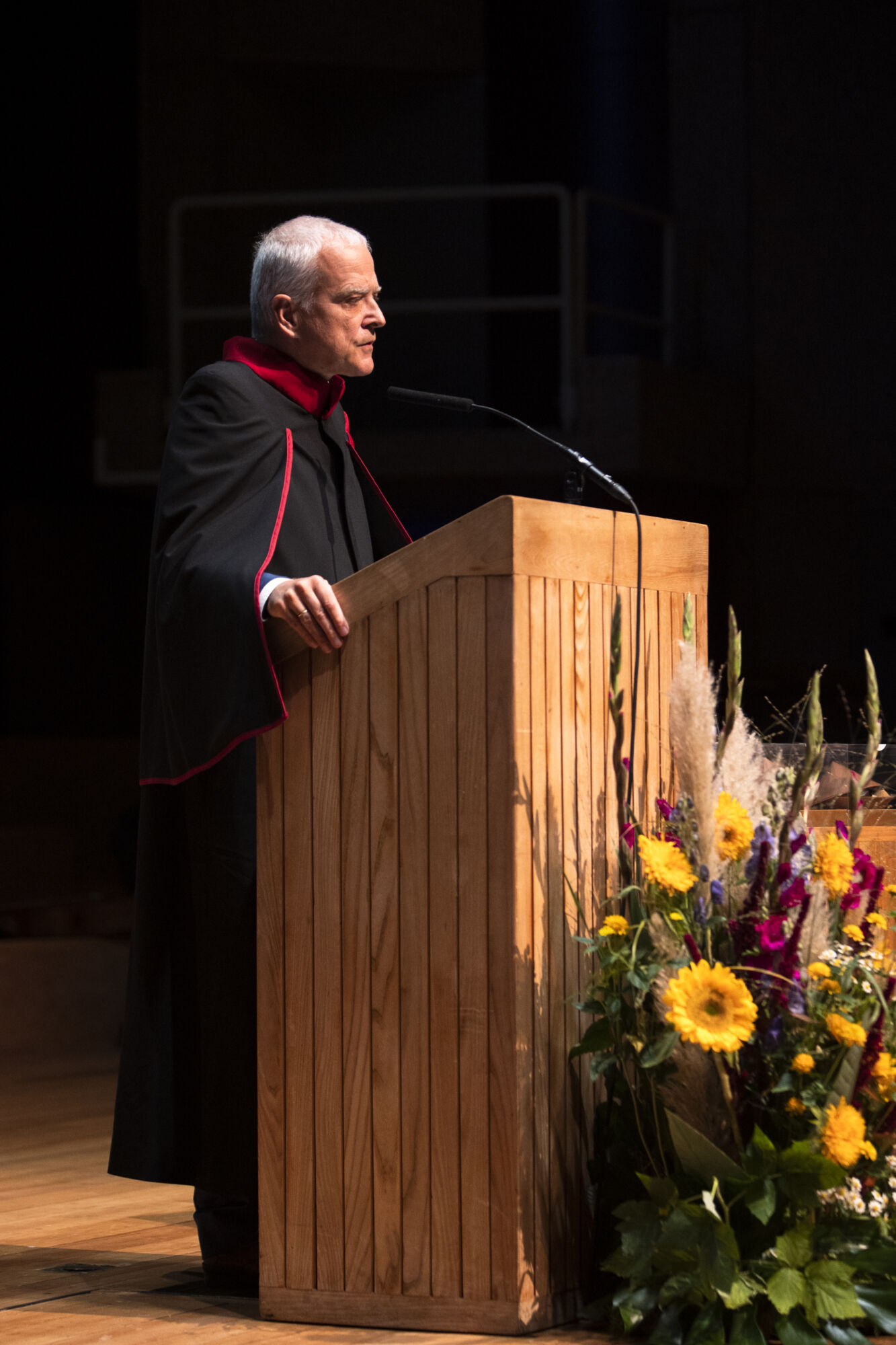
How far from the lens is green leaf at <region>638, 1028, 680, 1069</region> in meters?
2.40

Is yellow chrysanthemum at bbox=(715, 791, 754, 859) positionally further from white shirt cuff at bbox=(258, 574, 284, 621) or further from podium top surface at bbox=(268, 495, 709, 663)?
white shirt cuff at bbox=(258, 574, 284, 621)

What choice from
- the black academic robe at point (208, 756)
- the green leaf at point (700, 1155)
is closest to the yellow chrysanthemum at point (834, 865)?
the green leaf at point (700, 1155)

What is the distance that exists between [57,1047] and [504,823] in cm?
420

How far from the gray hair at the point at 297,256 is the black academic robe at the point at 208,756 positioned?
115 millimetres

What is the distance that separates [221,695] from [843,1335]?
113 cm

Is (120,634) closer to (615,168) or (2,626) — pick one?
(2,626)

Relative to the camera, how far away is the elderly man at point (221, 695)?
2.76 metres

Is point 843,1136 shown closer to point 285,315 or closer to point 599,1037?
point 599,1037

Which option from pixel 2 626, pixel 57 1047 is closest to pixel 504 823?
pixel 57 1047

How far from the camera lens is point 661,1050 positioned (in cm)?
240

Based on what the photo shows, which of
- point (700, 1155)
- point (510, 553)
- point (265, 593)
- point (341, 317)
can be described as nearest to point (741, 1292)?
point (700, 1155)

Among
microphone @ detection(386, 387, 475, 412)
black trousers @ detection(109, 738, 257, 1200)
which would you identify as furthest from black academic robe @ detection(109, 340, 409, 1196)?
microphone @ detection(386, 387, 475, 412)

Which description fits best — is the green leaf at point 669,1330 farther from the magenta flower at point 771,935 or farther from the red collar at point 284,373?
the red collar at point 284,373

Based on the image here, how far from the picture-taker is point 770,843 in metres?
2.52
